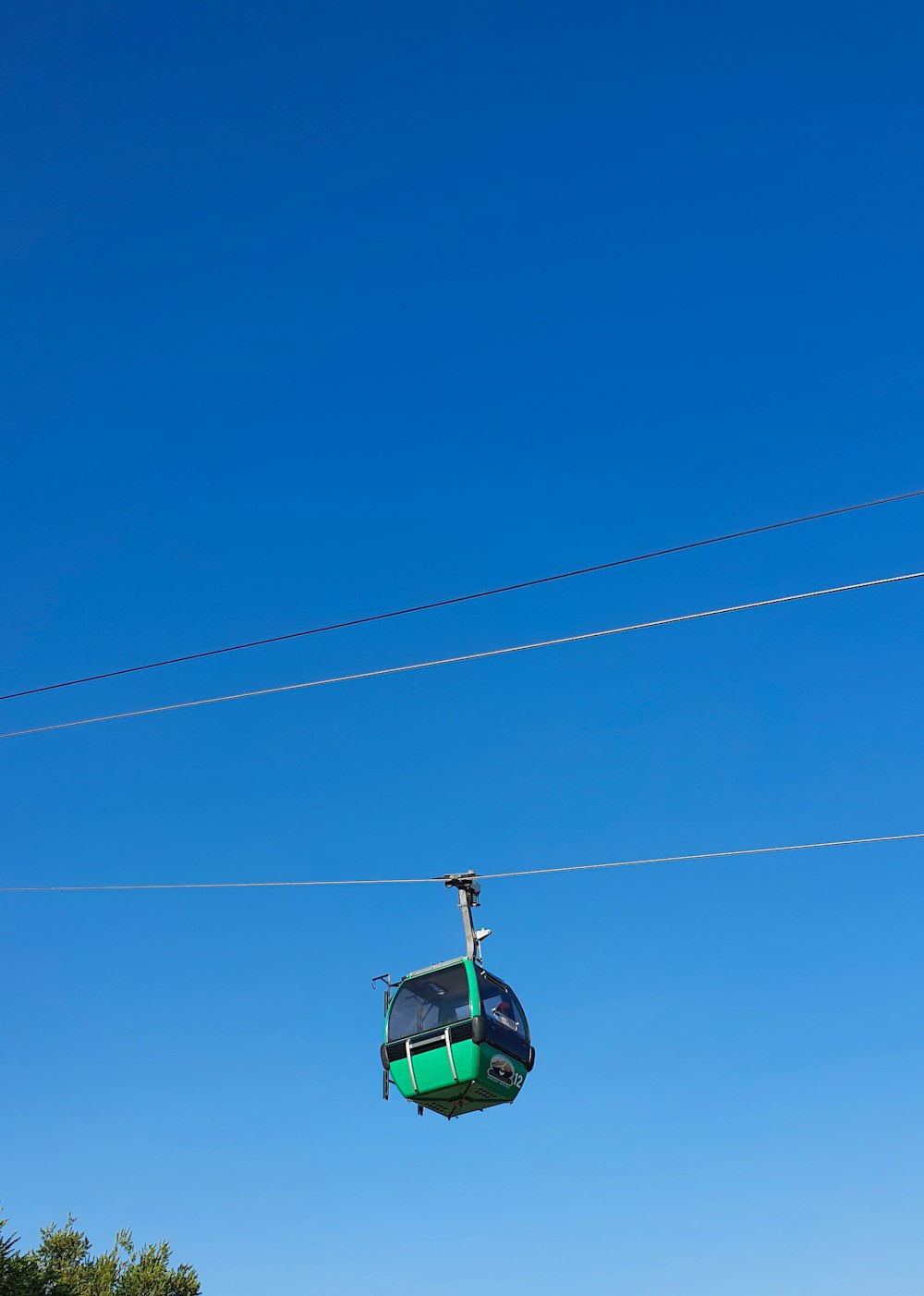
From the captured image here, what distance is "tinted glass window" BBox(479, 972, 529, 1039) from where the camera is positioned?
15.8m

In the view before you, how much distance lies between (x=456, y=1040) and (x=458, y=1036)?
0.05 meters

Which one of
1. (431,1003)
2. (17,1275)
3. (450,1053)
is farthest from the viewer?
(17,1275)

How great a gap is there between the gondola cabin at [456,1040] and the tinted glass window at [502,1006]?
1 centimetres

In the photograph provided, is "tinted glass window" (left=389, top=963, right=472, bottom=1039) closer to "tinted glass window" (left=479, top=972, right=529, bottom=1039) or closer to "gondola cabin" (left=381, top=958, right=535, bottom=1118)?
"gondola cabin" (left=381, top=958, right=535, bottom=1118)

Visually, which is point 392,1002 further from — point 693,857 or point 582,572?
point 582,572

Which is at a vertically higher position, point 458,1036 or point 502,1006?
point 502,1006

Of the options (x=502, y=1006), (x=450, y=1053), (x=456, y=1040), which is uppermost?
(x=502, y=1006)

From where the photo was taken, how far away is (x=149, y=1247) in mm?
46750

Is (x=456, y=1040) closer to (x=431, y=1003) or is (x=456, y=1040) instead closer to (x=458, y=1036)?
(x=458, y=1036)

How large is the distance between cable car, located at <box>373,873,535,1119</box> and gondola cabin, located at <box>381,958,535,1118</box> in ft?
0.04

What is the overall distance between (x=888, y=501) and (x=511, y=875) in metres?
7.87

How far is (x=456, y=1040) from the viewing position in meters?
15.6

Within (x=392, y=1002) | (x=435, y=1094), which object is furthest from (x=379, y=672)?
(x=435, y=1094)

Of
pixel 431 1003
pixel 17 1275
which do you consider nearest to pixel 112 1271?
pixel 17 1275
